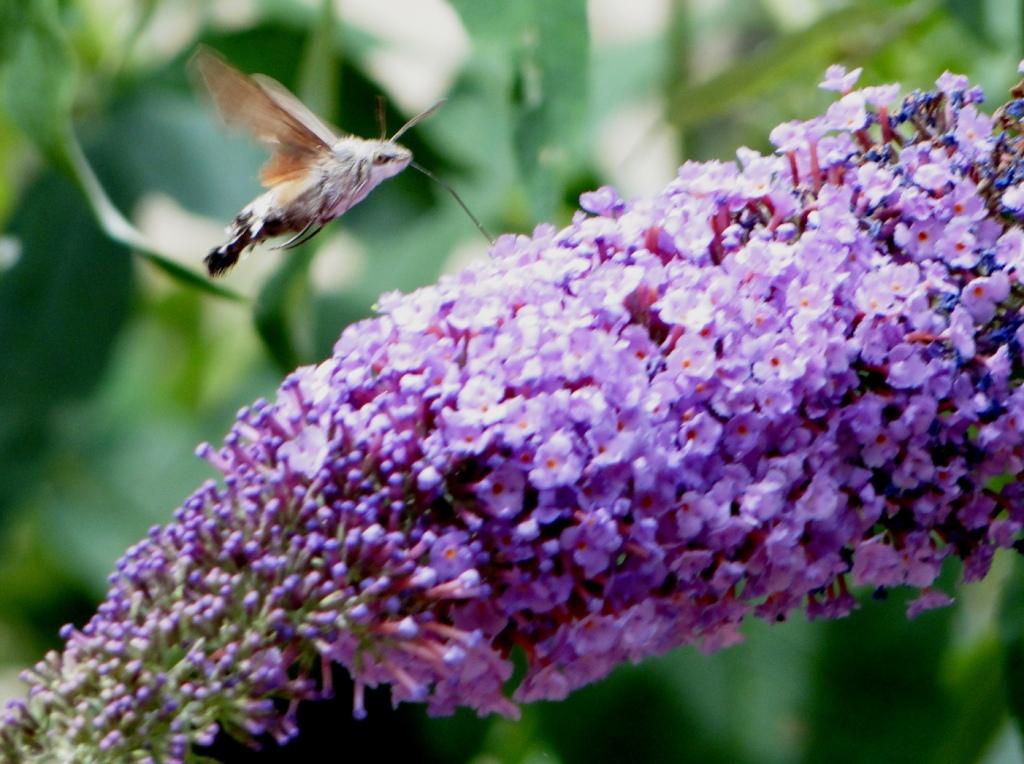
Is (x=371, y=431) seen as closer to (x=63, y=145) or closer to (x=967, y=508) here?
(x=967, y=508)

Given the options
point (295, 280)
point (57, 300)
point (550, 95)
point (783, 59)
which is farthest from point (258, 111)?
point (57, 300)

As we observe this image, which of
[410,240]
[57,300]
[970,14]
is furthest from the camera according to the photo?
[410,240]

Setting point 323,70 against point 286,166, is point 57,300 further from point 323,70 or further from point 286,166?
point 286,166

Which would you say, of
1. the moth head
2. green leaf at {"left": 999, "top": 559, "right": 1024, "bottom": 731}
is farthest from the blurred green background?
the moth head

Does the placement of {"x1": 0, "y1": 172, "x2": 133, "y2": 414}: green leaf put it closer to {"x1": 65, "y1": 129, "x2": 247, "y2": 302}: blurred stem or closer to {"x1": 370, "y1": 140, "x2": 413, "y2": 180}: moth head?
{"x1": 65, "y1": 129, "x2": 247, "y2": 302}: blurred stem

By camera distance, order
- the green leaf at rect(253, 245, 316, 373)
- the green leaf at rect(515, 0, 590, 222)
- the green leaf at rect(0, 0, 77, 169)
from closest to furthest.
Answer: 1. the green leaf at rect(515, 0, 590, 222)
2. the green leaf at rect(0, 0, 77, 169)
3. the green leaf at rect(253, 245, 316, 373)
